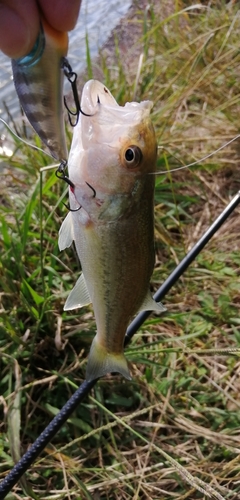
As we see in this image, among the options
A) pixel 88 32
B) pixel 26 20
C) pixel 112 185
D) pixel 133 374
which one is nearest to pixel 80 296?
pixel 112 185

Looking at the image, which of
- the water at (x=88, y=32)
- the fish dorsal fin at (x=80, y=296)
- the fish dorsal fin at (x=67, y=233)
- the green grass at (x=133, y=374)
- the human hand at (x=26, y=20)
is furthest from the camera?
the water at (x=88, y=32)

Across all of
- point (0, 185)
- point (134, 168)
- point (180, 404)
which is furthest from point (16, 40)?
point (0, 185)

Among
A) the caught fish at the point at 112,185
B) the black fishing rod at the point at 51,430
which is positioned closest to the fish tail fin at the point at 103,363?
the caught fish at the point at 112,185

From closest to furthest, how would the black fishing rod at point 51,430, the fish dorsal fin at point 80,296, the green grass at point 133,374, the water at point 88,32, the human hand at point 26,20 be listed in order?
the human hand at point 26,20
the fish dorsal fin at point 80,296
the black fishing rod at point 51,430
the green grass at point 133,374
the water at point 88,32

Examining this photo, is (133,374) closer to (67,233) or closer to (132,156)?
(67,233)

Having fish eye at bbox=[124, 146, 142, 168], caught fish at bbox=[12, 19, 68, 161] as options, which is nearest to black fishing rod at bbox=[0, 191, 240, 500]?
fish eye at bbox=[124, 146, 142, 168]

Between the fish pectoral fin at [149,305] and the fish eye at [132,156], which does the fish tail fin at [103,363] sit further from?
the fish eye at [132,156]
